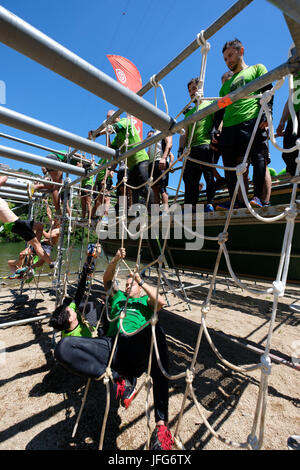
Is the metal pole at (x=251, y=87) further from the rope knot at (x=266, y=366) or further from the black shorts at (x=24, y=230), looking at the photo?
the black shorts at (x=24, y=230)

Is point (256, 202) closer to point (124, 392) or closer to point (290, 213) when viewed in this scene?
point (290, 213)

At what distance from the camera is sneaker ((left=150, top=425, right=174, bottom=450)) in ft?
5.31

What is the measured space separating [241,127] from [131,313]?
2.24 meters

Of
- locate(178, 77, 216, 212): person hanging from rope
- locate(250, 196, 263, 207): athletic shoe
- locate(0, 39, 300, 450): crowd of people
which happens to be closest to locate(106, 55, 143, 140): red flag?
locate(178, 77, 216, 212): person hanging from rope

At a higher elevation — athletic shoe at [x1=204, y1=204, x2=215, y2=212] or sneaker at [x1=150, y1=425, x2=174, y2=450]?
athletic shoe at [x1=204, y1=204, x2=215, y2=212]

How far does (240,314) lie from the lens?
5246mm

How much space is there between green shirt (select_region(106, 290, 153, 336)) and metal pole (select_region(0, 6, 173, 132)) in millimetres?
1862

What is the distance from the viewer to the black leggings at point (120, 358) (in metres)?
1.78

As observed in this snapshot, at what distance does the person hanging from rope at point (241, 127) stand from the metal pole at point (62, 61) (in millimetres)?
1513

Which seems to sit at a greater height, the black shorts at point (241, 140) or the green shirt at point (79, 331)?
the black shorts at point (241, 140)

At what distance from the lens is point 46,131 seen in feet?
5.12

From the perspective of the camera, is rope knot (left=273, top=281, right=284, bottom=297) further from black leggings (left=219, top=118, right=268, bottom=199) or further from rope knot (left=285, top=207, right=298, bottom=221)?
black leggings (left=219, top=118, right=268, bottom=199)

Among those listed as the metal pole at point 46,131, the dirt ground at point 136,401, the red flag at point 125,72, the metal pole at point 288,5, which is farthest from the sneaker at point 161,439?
the red flag at point 125,72
